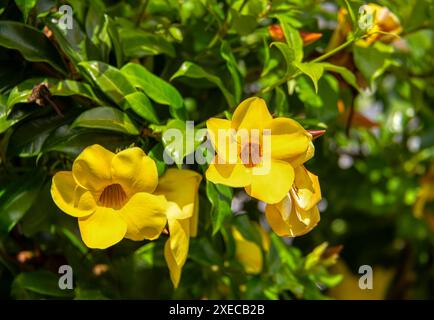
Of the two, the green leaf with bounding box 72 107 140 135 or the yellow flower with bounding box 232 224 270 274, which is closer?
the green leaf with bounding box 72 107 140 135

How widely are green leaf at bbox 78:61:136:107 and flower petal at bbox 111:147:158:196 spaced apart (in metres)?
0.14

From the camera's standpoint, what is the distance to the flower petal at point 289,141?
846 millimetres

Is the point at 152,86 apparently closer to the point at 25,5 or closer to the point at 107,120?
the point at 107,120

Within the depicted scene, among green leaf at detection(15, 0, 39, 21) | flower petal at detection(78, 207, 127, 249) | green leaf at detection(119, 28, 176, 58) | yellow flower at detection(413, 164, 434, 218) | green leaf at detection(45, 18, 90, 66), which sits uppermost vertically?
green leaf at detection(15, 0, 39, 21)

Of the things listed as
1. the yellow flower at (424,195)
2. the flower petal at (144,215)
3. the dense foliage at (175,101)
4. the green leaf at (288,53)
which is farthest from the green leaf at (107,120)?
the yellow flower at (424,195)

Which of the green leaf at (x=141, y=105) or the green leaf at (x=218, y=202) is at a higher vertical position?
the green leaf at (x=141, y=105)

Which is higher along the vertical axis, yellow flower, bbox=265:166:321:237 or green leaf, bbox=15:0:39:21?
green leaf, bbox=15:0:39:21

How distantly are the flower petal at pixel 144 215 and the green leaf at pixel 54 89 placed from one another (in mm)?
176

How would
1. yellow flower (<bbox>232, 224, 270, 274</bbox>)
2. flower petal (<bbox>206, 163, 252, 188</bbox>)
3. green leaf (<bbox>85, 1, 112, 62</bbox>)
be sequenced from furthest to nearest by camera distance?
yellow flower (<bbox>232, 224, 270, 274</bbox>), green leaf (<bbox>85, 1, 112, 62</bbox>), flower petal (<bbox>206, 163, 252, 188</bbox>)

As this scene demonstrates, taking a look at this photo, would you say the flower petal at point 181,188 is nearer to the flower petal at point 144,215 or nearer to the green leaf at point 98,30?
the flower petal at point 144,215

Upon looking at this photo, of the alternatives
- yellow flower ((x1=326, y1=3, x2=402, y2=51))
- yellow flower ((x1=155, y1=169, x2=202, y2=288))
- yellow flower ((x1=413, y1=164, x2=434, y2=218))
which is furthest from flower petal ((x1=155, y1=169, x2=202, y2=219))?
yellow flower ((x1=413, y1=164, x2=434, y2=218))

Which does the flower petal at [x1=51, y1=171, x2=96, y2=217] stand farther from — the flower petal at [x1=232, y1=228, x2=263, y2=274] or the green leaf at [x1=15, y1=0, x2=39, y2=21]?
the flower petal at [x1=232, y1=228, x2=263, y2=274]

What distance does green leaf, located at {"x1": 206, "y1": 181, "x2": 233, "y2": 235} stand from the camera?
3.02ft

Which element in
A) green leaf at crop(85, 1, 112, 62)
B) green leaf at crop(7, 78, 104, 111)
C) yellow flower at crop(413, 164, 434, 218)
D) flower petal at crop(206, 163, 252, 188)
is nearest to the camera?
flower petal at crop(206, 163, 252, 188)
